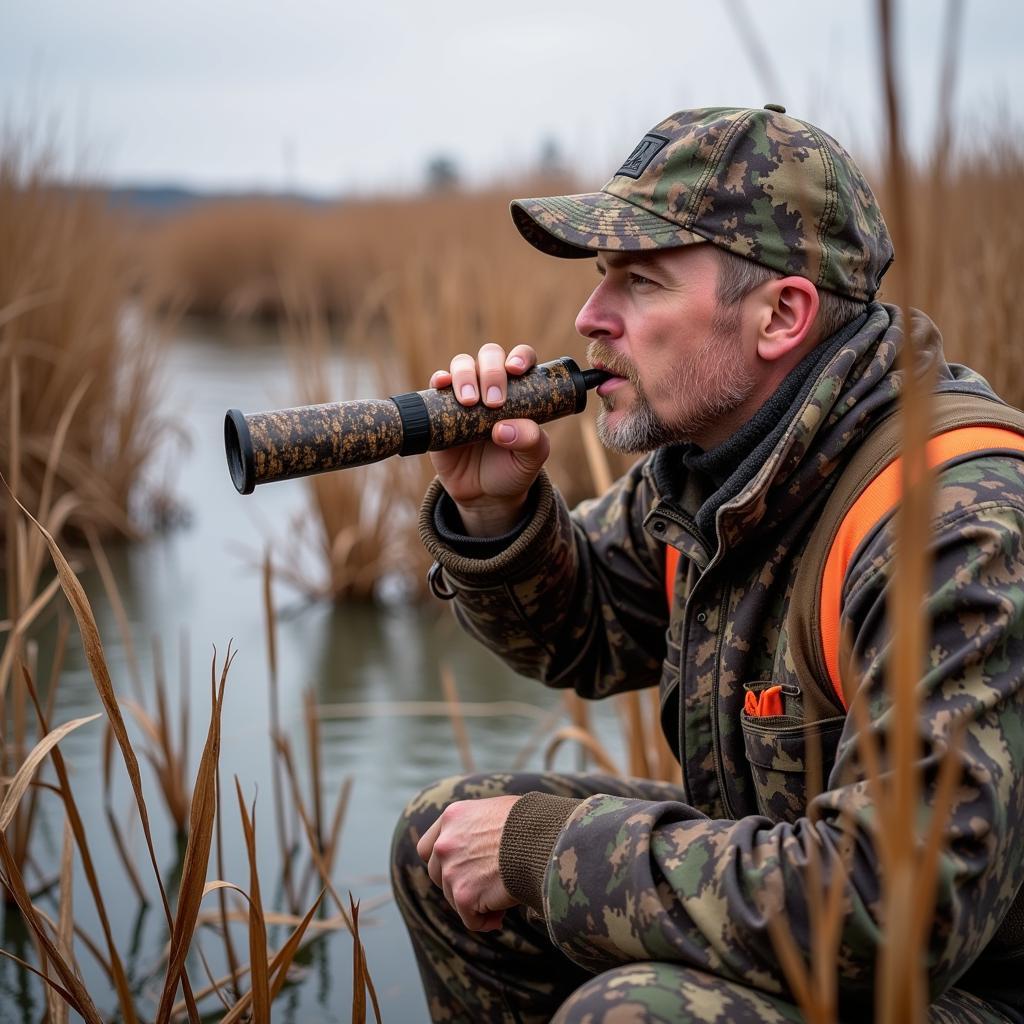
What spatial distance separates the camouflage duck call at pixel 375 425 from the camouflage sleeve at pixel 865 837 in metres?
0.57

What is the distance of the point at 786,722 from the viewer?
145 centimetres

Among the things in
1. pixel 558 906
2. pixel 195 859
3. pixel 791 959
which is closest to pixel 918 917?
pixel 791 959

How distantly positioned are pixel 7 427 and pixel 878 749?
3.60 m

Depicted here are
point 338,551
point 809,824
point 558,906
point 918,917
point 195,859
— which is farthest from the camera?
point 338,551

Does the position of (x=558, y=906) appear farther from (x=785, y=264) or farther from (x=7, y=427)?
(x=7, y=427)

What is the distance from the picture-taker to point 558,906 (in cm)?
Result: 131

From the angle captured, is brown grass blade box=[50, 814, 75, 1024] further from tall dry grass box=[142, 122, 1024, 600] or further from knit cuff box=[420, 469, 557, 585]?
tall dry grass box=[142, 122, 1024, 600]

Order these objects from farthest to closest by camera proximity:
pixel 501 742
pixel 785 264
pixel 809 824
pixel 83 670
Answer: pixel 83 670 → pixel 501 742 → pixel 785 264 → pixel 809 824

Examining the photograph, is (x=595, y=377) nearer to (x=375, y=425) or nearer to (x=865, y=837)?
(x=375, y=425)

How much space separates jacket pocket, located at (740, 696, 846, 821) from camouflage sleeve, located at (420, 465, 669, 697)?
47cm

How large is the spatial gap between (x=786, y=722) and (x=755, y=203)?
2.15ft

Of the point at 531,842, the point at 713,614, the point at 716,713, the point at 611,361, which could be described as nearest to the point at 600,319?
the point at 611,361

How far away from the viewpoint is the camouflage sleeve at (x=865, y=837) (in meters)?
1.14

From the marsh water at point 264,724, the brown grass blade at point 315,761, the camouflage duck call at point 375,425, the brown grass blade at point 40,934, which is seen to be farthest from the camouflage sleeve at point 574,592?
the brown grass blade at point 40,934
